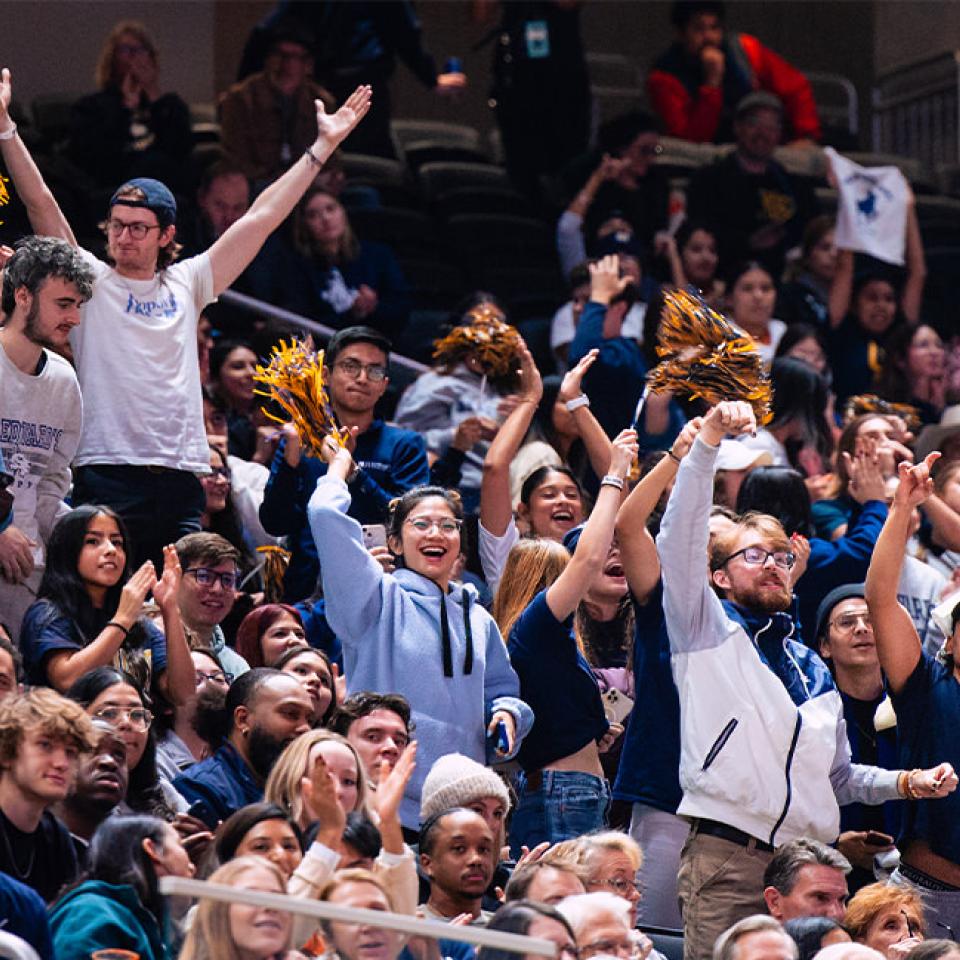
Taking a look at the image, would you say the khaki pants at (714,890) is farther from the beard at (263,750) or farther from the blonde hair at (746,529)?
the beard at (263,750)

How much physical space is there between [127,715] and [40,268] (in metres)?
1.64

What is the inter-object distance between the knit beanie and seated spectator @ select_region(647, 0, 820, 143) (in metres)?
7.85

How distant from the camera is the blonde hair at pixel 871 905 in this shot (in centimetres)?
602

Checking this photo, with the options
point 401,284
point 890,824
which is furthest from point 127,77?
point 890,824

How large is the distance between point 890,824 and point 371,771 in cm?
180

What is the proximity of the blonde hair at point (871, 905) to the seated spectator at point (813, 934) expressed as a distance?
200 mm

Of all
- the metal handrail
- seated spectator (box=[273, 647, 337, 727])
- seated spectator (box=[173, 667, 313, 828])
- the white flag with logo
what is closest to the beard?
seated spectator (box=[173, 667, 313, 828])

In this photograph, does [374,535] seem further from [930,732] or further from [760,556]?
[930,732]

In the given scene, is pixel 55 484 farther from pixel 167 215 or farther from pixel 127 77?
pixel 127 77

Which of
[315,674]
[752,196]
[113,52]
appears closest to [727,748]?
[315,674]

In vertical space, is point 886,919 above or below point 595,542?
below

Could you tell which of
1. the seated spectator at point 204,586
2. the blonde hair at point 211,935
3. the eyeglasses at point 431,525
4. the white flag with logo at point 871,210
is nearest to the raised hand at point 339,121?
the seated spectator at point 204,586

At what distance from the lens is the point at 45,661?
246 inches

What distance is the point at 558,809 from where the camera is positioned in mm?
6512
